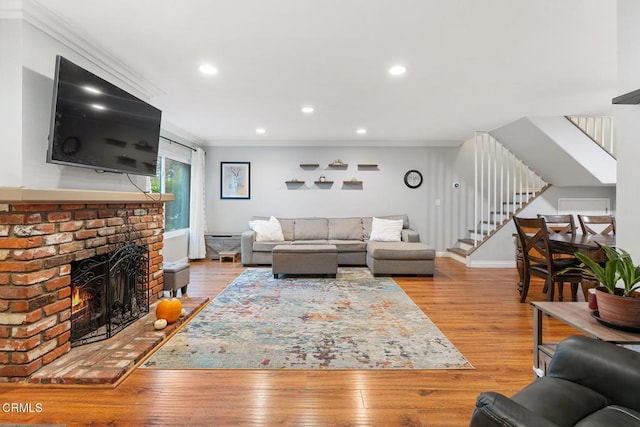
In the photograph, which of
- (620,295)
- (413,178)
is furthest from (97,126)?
(413,178)

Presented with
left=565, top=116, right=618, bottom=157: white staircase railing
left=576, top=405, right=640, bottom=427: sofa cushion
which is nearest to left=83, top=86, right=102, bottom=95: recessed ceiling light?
left=576, top=405, right=640, bottom=427: sofa cushion

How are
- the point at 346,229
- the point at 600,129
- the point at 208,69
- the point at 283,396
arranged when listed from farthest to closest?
the point at 346,229 → the point at 600,129 → the point at 208,69 → the point at 283,396

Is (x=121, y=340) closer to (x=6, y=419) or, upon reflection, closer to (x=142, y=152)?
(x=6, y=419)

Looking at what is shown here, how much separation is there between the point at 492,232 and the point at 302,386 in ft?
15.5

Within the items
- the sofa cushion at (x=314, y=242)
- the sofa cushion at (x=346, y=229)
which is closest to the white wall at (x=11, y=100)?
the sofa cushion at (x=314, y=242)

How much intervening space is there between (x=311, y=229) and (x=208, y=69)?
3622 mm

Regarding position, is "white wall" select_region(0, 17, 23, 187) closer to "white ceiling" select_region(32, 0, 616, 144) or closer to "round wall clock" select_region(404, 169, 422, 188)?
"white ceiling" select_region(32, 0, 616, 144)

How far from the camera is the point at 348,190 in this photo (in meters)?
6.54

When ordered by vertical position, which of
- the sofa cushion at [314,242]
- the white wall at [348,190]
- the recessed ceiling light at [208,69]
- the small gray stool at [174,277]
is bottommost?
the small gray stool at [174,277]

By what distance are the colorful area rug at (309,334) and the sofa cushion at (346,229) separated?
2.02 meters

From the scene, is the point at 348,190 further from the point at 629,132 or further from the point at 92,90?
the point at 629,132

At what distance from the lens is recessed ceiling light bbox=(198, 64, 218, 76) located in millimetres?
2893

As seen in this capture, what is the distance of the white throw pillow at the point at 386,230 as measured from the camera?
571 centimetres

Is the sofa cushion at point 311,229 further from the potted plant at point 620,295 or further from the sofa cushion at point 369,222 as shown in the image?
the potted plant at point 620,295
